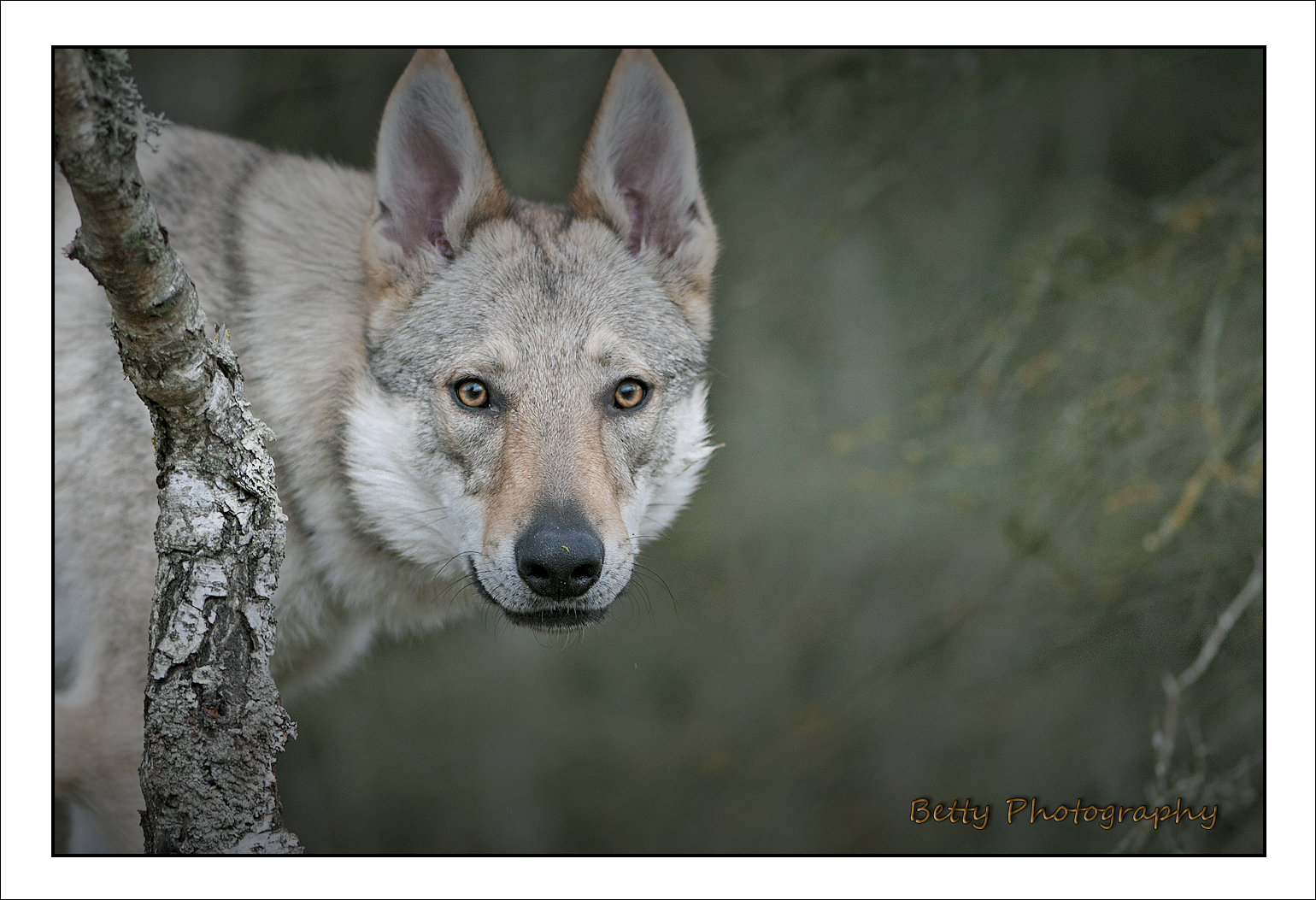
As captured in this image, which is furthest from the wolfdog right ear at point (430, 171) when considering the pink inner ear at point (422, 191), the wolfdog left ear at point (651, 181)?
the wolfdog left ear at point (651, 181)

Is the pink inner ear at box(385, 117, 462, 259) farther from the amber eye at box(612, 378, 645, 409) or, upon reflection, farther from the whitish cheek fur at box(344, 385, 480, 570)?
the amber eye at box(612, 378, 645, 409)

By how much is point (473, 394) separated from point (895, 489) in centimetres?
202

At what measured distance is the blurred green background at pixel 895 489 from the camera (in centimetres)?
304

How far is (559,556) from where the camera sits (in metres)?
2.04

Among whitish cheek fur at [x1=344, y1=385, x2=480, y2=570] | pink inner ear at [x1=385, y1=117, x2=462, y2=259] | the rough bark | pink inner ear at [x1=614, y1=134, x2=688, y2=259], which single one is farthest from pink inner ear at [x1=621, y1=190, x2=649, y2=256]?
the rough bark

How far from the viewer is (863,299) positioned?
4582mm

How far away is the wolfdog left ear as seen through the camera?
2.40 metres

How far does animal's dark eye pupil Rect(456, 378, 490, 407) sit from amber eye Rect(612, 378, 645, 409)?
308mm

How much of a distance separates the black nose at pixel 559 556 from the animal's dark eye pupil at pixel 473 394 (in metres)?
0.36

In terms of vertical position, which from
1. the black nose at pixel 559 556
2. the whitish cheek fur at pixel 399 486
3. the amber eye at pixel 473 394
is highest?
the amber eye at pixel 473 394

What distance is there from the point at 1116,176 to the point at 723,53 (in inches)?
59.3

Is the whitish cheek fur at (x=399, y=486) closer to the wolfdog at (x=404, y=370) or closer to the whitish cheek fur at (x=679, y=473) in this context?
the wolfdog at (x=404, y=370)

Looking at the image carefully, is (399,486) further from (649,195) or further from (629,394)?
(649,195)

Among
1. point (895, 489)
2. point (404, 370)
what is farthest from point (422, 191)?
point (895, 489)
